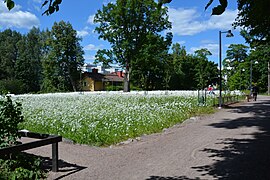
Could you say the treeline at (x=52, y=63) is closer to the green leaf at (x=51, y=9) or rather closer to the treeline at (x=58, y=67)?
the treeline at (x=58, y=67)

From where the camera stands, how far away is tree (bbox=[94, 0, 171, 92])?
48438 mm

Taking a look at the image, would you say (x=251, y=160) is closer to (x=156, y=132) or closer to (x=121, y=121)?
(x=156, y=132)

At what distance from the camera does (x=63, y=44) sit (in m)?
69.5

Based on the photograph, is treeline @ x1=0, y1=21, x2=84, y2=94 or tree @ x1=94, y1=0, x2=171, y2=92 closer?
tree @ x1=94, y1=0, x2=171, y2=92

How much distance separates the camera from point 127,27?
49.6 metres

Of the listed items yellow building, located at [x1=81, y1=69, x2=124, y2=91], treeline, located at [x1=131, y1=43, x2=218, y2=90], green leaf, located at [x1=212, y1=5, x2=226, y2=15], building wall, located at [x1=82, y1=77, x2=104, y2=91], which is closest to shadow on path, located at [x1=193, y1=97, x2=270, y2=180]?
green leaf, located at [x1=212, y1=5, x2=226, y2=15]

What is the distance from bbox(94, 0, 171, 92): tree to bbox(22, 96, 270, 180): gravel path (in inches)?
1506

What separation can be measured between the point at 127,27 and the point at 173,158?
144ft

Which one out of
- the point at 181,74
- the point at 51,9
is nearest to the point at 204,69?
the point at 181,74

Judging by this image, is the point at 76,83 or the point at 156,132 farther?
the point at 76,83

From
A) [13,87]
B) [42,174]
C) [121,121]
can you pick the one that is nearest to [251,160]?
[42,174]

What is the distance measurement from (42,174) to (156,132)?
19.5 feet

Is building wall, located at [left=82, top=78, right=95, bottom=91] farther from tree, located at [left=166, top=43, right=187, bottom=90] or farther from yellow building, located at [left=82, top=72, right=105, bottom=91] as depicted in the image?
tree, located at [left=166, top=43, right=187, bottom=90]

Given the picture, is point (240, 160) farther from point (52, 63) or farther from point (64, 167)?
point (52, 63)
